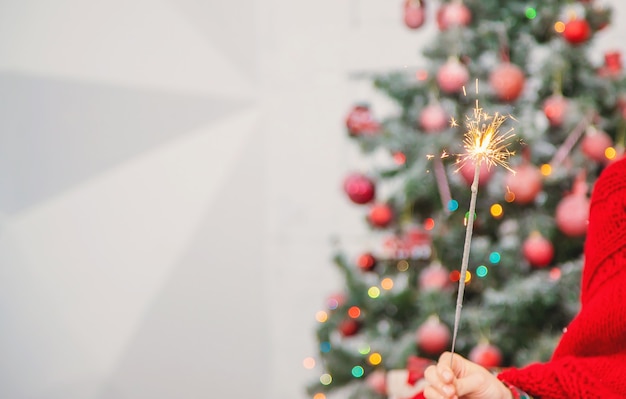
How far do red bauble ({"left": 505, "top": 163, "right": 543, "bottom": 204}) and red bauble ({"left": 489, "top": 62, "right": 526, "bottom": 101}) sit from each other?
16cm

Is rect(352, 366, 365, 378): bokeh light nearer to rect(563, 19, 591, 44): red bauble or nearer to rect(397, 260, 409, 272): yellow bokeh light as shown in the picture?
rect(397, 260, 409, 272): yellow bokeh light

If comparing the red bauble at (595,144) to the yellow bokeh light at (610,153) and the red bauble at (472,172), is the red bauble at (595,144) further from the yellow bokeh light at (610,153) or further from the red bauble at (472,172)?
the red bauble at (472,172)

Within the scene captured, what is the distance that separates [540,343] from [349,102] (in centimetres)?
107

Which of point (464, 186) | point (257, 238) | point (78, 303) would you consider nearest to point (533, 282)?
point (464, 186)

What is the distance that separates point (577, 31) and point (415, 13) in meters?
0.36

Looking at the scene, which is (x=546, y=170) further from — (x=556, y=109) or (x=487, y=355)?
(x=487, y=355)

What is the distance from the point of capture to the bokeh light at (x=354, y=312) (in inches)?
64.3

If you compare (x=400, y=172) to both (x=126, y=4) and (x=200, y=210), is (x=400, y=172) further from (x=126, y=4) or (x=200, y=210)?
(x=126, y=4)

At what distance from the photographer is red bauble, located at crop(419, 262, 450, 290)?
4.90ft

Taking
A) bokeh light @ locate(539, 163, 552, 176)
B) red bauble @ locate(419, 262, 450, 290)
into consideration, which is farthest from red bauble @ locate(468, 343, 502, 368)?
bokeh light @ locate(539, 163, 552, 176)

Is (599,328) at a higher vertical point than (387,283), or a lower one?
higher

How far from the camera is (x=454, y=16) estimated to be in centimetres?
144

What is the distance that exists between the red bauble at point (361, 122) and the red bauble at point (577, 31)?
0.46 metres

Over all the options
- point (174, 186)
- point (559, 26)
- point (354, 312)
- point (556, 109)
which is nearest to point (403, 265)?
point (354, 312)
